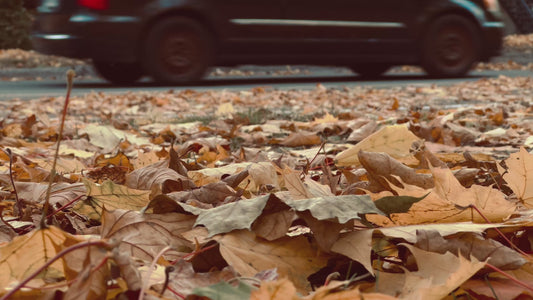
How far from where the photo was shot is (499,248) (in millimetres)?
870

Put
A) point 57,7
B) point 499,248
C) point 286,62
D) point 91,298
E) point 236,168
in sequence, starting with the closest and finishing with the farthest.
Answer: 1. point 91,298
2. point 499,248
3. point 236,168
4. point 57,7
5. point 286,62

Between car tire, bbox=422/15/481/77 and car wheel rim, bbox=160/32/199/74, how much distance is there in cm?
316

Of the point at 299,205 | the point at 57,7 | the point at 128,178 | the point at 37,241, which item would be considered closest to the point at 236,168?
the point at 128,178

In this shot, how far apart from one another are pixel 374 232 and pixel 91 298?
0.41 m

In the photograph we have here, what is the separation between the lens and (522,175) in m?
1.10

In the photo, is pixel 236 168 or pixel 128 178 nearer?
pixel 128 178

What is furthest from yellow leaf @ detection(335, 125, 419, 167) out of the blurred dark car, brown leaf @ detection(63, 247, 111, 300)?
the blurred dark car

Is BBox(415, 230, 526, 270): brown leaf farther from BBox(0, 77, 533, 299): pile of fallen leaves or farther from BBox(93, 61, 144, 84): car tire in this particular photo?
BBox(93, 61, 144, 84): car tire

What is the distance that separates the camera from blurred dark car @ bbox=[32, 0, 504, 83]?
7.53 m

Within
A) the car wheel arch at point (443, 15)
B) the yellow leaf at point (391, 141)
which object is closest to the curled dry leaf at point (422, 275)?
the yellow leaf at point (391, 141)

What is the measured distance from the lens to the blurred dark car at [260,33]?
7.53 metres

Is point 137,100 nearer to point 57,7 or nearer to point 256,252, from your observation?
point 57,7

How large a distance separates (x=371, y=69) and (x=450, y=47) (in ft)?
4.92

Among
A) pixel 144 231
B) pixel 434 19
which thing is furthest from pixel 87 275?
pixel 434 19
